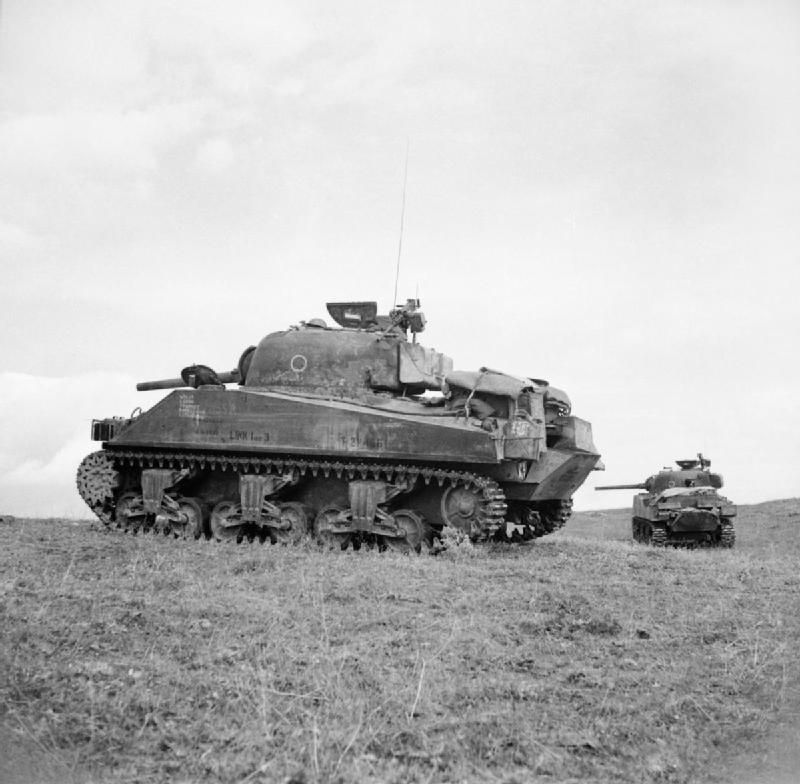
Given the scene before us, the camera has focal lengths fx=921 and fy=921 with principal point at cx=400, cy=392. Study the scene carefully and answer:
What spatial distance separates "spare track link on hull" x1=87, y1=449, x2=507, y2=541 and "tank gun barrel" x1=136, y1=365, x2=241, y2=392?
1.49m

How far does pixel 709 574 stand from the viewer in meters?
11.9

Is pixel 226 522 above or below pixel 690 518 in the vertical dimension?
below

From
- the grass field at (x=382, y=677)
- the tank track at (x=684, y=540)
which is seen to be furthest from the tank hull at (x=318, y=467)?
the tank track at (x=684, y=540)

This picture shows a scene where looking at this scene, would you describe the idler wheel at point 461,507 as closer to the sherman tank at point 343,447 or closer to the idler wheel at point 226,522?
the sherman tank at point 343,447

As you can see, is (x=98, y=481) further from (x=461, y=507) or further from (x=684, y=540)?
(x=684, y=540)

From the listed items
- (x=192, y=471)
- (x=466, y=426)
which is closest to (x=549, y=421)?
(x=466, y=426)

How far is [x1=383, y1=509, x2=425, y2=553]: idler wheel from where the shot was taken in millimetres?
13406

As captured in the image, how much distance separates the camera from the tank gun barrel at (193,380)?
1576 centimetres

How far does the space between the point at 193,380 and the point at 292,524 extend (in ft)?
11.7

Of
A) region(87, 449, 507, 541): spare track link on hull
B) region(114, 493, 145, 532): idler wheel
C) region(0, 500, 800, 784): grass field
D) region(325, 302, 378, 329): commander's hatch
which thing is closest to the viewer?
region(0, 500, 800, 784): grass field

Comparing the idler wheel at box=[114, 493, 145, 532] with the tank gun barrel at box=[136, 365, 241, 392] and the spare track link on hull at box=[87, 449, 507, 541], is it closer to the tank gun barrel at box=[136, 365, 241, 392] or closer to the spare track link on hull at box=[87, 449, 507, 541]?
the spare track link on hull at box=[87, 449, 507, 541]

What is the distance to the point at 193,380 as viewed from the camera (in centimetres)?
1603

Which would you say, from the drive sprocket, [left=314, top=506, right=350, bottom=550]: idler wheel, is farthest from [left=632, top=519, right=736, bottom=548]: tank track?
the drive sprocket

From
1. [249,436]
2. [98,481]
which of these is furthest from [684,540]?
[98,481]
